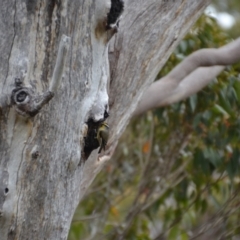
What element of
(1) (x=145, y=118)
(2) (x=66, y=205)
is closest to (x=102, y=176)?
(1) (x=145, y=118)

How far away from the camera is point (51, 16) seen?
74.2 inches

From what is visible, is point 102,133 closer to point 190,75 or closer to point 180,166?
point 190,75

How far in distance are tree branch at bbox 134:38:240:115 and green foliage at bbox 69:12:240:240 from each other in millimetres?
224

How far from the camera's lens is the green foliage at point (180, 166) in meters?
3.65

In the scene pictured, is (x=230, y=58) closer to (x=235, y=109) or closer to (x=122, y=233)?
(x=235, y=109)

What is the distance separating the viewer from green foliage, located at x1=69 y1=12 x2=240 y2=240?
365 centimetres

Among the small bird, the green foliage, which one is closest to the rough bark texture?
the small bird

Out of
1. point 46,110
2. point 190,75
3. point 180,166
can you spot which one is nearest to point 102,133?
point 46,110

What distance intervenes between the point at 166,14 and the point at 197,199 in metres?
1.94

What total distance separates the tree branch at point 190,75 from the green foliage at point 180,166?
0.74 feet

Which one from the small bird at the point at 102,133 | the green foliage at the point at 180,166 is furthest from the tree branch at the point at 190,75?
the small bird at the point at 102,133

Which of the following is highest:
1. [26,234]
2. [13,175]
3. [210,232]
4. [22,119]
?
[22,119]

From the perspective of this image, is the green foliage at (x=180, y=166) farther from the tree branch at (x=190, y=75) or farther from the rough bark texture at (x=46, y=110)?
the rough bark texture at (x=46, y=110)

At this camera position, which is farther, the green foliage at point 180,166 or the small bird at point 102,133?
the green foliage at point 180,166
